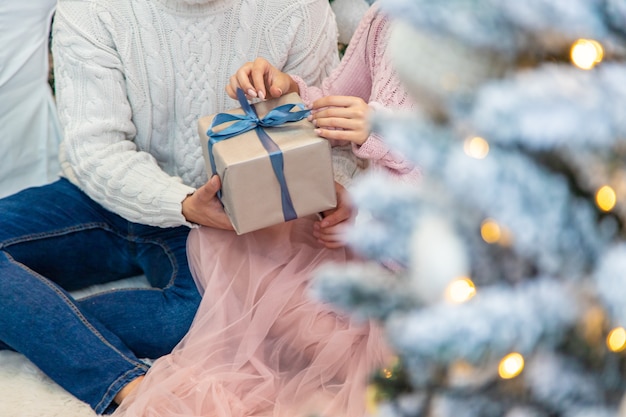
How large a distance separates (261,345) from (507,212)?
813mm

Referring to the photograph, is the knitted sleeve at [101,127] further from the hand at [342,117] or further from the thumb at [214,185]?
the hand at [342,117]

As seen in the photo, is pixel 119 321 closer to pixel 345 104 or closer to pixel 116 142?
pixel 116 142

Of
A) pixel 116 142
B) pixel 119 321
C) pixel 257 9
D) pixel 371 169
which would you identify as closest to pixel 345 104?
Answer: pixel 371 169

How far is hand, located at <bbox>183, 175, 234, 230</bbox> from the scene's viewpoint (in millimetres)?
1129

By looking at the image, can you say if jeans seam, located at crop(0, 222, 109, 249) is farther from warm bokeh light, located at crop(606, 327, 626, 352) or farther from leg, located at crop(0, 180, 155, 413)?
warm bokeh light, located at crop(606, 327, 626, 352)

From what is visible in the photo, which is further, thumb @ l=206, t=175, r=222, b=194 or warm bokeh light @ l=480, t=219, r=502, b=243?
thumb @ l=206, t=175, r=222, b=194

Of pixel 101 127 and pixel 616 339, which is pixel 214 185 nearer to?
pixel 101 127

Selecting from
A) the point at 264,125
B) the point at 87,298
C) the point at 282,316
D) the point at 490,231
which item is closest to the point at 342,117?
the point at 264,125

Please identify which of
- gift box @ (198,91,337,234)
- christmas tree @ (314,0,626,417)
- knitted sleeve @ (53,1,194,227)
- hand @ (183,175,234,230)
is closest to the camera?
christmas tree @ (314,0,626,417)

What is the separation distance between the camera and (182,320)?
49.5 inches

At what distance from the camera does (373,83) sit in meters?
1.22

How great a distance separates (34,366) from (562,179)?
111 centimetres

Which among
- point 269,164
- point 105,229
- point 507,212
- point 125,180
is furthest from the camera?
point 105,229

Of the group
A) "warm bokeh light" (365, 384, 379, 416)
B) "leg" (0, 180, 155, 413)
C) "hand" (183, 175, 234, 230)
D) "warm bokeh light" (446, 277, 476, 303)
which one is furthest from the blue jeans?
"warm bokeh light" (446, 277, 476, 303)
